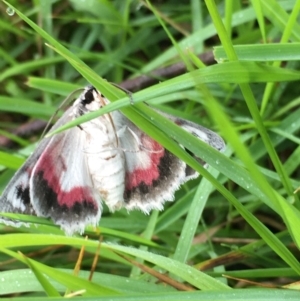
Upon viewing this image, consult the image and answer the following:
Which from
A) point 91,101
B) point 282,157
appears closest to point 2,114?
point 91,101

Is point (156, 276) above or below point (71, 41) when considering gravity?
below

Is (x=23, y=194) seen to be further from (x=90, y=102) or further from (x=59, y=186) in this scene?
(x=90, y=102)

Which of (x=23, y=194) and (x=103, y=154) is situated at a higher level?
(x=103, y=154)

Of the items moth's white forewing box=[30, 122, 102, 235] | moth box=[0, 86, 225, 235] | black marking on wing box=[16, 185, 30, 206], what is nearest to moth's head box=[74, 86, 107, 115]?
moth box=[0, 86, 225, 235]

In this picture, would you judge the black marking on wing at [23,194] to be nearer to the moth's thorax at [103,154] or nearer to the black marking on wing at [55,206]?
the black marking on wing at [55,206]

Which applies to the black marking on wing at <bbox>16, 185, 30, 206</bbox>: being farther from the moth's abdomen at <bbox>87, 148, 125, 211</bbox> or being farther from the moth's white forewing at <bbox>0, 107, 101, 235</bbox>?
the moth's abdomen at <bbox>87, 148, 125, 211</bbox>

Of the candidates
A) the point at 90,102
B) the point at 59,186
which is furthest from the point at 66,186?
the point at 90,102

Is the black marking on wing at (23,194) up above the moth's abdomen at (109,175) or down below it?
below

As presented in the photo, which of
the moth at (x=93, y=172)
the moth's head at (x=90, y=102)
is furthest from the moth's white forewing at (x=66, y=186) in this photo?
the moth's head at (x=90, y=102)

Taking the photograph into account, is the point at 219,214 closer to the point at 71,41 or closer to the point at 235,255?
the point at 235,255
